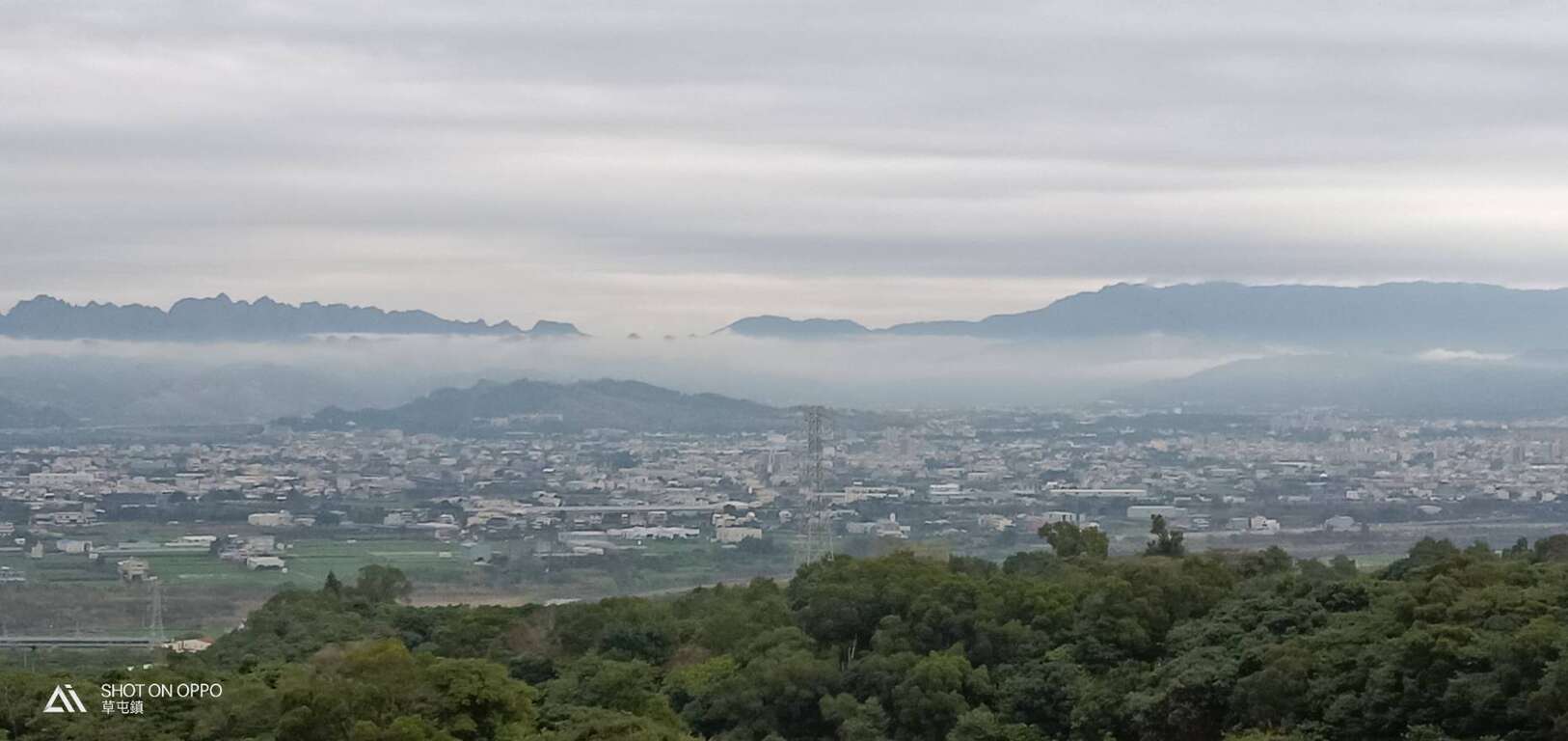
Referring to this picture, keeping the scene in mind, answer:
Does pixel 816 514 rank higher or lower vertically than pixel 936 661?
higher

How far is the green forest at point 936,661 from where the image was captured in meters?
23.4

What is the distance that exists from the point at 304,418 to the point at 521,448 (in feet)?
70.1

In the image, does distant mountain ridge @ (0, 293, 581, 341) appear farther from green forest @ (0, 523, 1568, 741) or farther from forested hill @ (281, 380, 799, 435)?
green forest @ (0, 523, 1568, 741)

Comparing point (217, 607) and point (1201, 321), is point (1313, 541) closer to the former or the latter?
point (217, 607)

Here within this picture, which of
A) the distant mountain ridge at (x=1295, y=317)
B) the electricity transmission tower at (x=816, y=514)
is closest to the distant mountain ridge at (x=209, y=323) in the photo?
the distant mountain ridge at (x=1295, y=317)

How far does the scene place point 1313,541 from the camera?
6031 cm

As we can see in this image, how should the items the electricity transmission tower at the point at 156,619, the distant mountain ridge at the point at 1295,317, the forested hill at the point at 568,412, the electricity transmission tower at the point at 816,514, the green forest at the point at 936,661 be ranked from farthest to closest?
the distant mountain ridge at the point at 1295,317 < the forested hill at the point at 568,412 < the electricity transmission tower at the point at 816,514 < the electricity transmission tower at the point at 156,619 < the green forest at the point at 936,661

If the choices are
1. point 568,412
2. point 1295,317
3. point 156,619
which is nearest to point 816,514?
point 156,619

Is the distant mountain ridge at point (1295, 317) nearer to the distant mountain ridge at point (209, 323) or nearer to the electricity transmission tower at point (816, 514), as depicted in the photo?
the distant mountain ridge at point (209, 323)

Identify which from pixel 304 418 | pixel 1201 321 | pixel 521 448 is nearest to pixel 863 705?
pixel 521 448

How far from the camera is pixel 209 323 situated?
14500cm

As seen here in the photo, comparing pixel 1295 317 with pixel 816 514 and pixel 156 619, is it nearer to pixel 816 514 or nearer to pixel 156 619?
pixel 816 514

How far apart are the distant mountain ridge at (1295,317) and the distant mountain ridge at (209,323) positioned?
2461 centimetres

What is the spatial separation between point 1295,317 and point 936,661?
118002 millimetres
